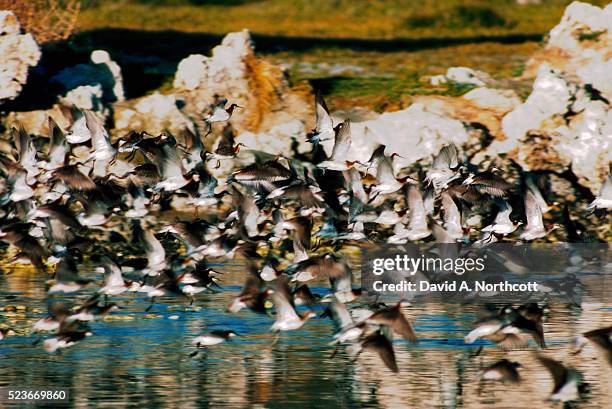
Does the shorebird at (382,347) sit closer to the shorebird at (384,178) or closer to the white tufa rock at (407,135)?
the shorebird at (384,178)

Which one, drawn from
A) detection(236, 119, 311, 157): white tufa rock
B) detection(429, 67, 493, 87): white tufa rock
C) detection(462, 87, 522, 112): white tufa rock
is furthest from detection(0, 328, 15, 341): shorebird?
detection(429, 67, 493, 87): white tufa rock

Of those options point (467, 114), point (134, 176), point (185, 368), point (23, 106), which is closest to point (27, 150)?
point (134, 176)

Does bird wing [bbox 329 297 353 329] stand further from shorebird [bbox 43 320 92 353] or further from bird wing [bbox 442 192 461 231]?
bird wing [bbox 442 192 461 231]

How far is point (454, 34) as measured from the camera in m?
57.7

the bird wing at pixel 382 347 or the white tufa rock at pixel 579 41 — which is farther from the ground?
the white tufa rock at pixel 579 41

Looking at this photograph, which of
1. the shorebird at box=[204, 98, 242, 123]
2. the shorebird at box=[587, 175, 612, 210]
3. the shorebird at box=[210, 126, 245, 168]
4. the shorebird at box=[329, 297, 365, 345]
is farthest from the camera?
the shorebird at box=[204, 98, 242, 123]

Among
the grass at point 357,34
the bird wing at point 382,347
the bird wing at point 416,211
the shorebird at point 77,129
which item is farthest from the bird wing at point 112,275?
the grass at point 357,34

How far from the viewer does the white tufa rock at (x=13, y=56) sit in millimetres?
33688

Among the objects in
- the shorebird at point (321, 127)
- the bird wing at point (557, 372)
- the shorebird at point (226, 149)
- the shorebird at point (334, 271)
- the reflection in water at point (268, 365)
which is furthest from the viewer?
the shorebird at point (226, 149)

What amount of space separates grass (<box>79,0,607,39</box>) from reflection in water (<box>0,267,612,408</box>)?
31.1m

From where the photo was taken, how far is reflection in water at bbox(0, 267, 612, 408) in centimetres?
1759

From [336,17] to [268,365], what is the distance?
45.2 m

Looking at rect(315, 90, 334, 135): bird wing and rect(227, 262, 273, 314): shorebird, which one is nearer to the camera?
rect(227, 262, 273, 314): shorebird

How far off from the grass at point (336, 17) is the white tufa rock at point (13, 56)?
1727 cm
